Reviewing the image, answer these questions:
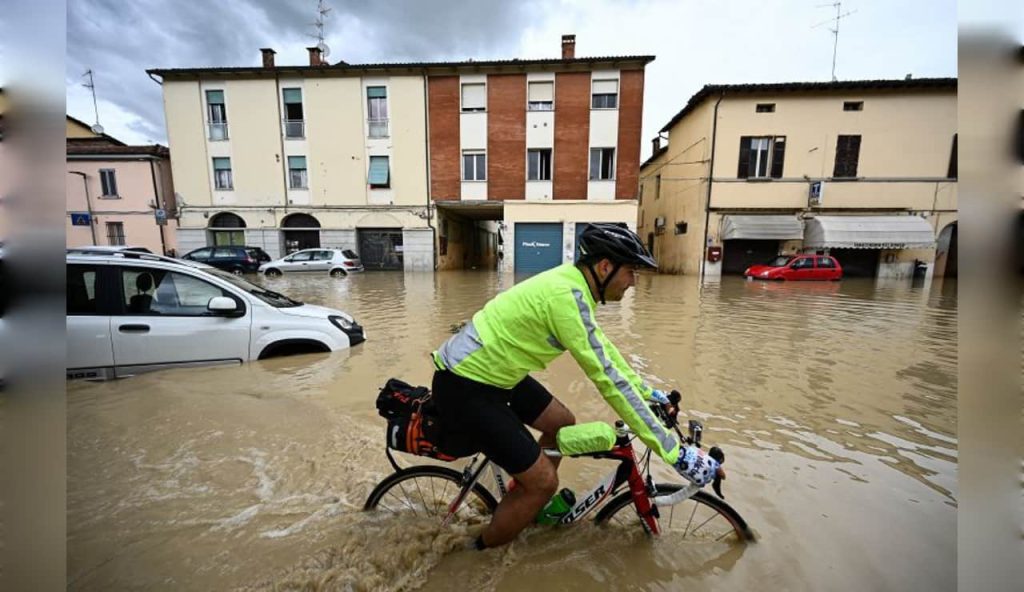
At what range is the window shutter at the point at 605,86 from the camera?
68.2 feet

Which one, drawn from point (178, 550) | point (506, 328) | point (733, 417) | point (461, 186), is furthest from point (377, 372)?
point (461, 186)

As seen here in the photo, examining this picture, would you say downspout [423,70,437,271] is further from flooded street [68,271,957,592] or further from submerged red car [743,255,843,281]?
submerged red car [743,255,843,281]

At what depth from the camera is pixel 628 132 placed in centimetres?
2083

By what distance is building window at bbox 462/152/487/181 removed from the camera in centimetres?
2227

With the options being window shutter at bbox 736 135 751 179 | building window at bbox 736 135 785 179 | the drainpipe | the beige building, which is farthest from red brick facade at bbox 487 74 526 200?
the drainpipe

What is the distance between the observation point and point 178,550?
8.01 feet

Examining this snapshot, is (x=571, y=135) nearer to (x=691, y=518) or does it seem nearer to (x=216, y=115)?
(x=216, y=115)

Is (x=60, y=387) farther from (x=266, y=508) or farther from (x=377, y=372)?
(x=377, y=372)

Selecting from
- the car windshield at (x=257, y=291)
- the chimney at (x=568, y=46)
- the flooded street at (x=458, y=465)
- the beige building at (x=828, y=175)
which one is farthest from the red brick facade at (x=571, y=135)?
the car windshield at (x=257, y=291)

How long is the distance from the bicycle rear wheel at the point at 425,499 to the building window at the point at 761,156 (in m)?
23.9

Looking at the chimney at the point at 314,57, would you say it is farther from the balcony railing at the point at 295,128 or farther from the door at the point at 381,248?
the door at the point at 381,248

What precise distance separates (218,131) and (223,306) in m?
23.9

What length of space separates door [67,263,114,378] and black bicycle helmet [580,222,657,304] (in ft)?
17.7

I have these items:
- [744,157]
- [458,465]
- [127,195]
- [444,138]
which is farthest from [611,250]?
[127,195]
